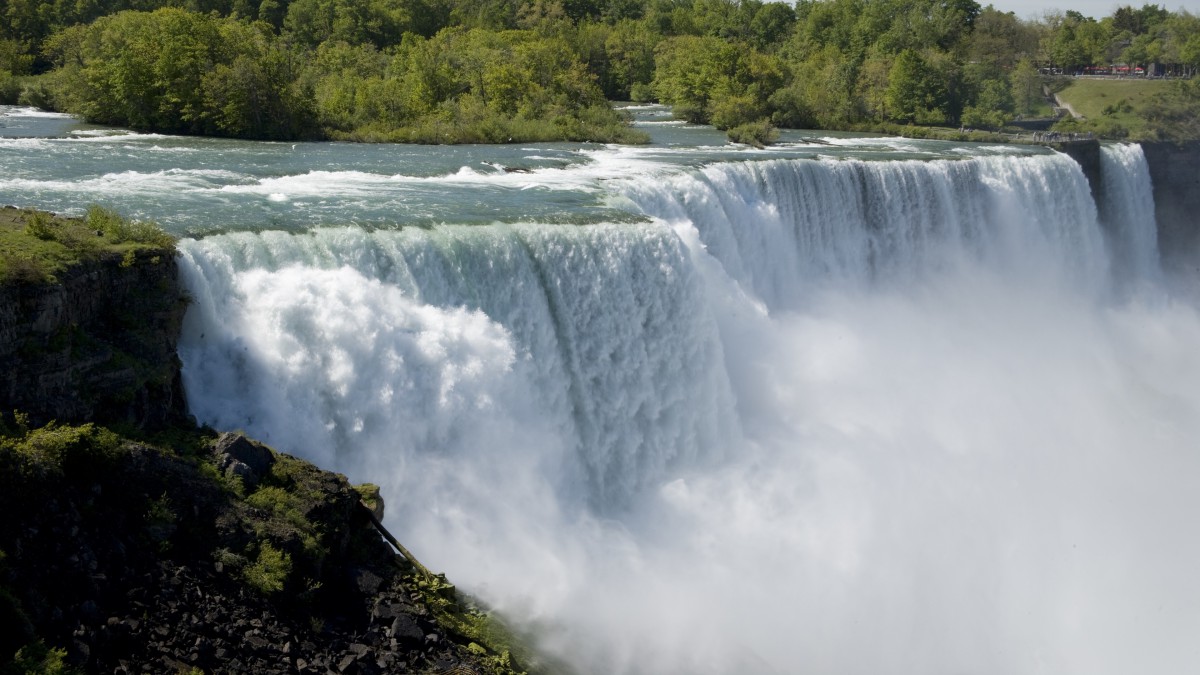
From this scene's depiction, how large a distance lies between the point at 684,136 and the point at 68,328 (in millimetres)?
24829

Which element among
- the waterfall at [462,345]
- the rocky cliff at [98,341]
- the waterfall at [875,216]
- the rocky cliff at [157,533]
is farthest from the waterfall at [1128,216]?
the rocky cliff at [98,341]

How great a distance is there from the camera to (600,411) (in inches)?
610

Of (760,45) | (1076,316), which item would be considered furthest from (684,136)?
(760,45)

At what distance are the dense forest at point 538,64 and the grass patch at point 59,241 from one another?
1688 centimetres

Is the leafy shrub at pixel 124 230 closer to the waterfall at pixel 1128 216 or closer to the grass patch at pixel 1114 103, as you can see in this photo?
the waterfall at pixel 1128 216

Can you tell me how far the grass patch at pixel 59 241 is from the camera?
10.1 meters

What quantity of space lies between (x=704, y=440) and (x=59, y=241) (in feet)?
29.6

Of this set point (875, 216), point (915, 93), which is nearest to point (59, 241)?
point (875, 216)

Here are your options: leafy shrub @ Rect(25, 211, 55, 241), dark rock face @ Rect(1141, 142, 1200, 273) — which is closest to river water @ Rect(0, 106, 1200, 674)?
leafy shrub @ Rect(25, 211, 55, 241)

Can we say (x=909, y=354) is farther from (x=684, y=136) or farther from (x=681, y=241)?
(x=684, y=136)

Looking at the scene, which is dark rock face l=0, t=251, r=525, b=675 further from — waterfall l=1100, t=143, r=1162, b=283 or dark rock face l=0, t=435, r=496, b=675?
waterfall l=1100, t=143, r=1162, b=283

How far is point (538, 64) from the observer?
120 ft

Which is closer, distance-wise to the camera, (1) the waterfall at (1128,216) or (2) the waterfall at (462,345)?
(2) the waterfall at (462,345)

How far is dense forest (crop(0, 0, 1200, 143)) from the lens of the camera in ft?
94.7
